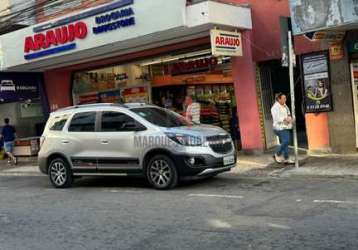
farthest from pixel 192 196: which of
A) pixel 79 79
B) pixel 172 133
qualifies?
pixel 79 79

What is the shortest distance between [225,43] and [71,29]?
5176 mm

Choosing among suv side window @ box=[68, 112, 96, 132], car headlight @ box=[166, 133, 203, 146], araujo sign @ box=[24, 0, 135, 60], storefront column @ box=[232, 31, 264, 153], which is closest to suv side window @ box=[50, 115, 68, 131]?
suv side window @ box=[68, 112, 96, 132]

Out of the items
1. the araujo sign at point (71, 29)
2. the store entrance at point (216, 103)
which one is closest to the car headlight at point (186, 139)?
the araujo sign at point (71, 29)

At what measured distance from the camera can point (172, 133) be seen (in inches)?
449

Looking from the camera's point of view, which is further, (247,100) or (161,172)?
(247,100)

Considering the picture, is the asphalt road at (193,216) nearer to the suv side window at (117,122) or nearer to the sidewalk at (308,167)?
the sidewalk at (308,167)

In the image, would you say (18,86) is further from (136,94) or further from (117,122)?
(117,122)

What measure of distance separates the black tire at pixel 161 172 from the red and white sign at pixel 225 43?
4.01 meters

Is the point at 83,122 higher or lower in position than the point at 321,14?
lower

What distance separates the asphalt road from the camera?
7277mm

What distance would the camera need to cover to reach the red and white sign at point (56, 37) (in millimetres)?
17297

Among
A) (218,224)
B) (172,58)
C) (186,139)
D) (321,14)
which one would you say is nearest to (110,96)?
(172,58)

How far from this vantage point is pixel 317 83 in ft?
48.0

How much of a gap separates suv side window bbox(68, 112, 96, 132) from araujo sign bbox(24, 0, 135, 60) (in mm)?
3911
